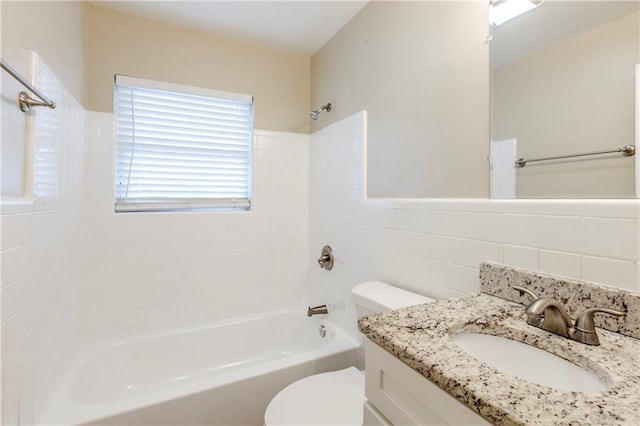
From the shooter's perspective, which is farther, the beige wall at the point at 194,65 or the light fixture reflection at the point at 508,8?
the beige wall at the point at 194,65

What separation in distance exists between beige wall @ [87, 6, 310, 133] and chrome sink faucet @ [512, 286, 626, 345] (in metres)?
2.02

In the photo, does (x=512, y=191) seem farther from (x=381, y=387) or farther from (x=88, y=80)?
(x=88, y=80)

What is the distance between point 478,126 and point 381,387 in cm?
99

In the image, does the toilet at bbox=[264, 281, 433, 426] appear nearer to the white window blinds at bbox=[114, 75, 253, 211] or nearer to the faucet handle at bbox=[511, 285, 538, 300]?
the faucet handle at bbox=[511, 285, 538, 300]

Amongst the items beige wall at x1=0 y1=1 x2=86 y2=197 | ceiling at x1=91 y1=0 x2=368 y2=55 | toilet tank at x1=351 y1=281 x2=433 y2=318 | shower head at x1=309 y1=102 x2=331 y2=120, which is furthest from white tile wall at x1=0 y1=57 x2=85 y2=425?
shower head at x1=309 y1=102 x2=331 y2=120

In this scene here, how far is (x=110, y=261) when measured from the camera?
1.89m

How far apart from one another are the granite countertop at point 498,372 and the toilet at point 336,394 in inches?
15.7

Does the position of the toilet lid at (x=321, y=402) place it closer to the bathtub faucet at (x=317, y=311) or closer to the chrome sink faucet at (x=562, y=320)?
the bathtub faucet at (x=317, y=311)

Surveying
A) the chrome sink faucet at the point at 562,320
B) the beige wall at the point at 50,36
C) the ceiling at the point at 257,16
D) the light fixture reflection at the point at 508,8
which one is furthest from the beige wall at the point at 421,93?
the beige wall at the point at 50,36

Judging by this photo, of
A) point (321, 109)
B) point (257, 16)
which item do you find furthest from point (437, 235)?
point (257, 16)

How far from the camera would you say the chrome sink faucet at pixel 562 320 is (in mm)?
734

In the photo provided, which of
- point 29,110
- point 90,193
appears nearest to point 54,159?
point 29,110

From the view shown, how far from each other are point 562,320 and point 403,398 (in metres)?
0.46

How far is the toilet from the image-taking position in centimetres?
120
